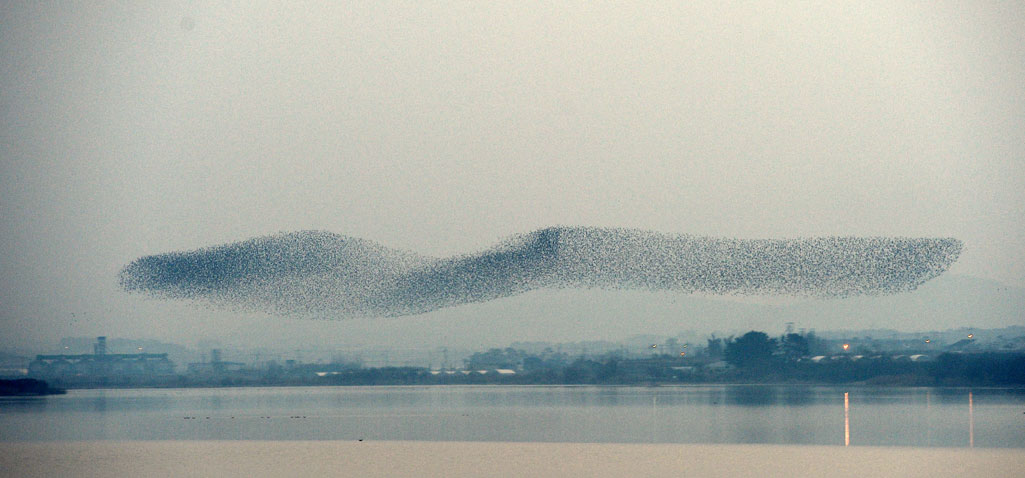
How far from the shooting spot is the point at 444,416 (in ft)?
205

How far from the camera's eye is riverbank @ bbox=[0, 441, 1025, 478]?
28.8 m

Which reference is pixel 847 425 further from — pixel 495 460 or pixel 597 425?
pixel 495 460

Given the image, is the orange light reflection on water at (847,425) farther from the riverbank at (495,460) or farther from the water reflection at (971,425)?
the water reflection at (971,425)

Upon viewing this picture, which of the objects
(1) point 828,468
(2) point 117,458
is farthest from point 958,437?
(2) point 117,458

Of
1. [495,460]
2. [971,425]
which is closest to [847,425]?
[971,425]

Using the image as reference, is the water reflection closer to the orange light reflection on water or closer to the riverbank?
the riverbank

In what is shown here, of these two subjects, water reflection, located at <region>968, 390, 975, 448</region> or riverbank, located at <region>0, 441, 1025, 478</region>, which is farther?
water reflection, located at <region>968, 390, 975, 448</region>

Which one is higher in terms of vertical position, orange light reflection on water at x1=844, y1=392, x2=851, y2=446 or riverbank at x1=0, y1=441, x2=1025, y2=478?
riverbank at x1=0, y1=441, x2=1025, y2=478

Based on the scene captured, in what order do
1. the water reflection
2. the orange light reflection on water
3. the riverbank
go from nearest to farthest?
1. the riverbank
2. the water reflection
3. the orange light reflection on water

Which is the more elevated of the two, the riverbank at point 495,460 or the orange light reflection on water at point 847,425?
the riverbank at point 495,460

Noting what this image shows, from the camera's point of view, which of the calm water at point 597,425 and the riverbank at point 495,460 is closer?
the riverbank at point 495,460

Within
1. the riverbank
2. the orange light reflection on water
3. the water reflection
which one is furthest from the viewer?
the orange light reflection on water

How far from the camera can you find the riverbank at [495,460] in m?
28.8

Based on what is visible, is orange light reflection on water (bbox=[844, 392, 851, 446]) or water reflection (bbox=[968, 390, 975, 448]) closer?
water reflection (bbox=[968, 390, 975, 448])
